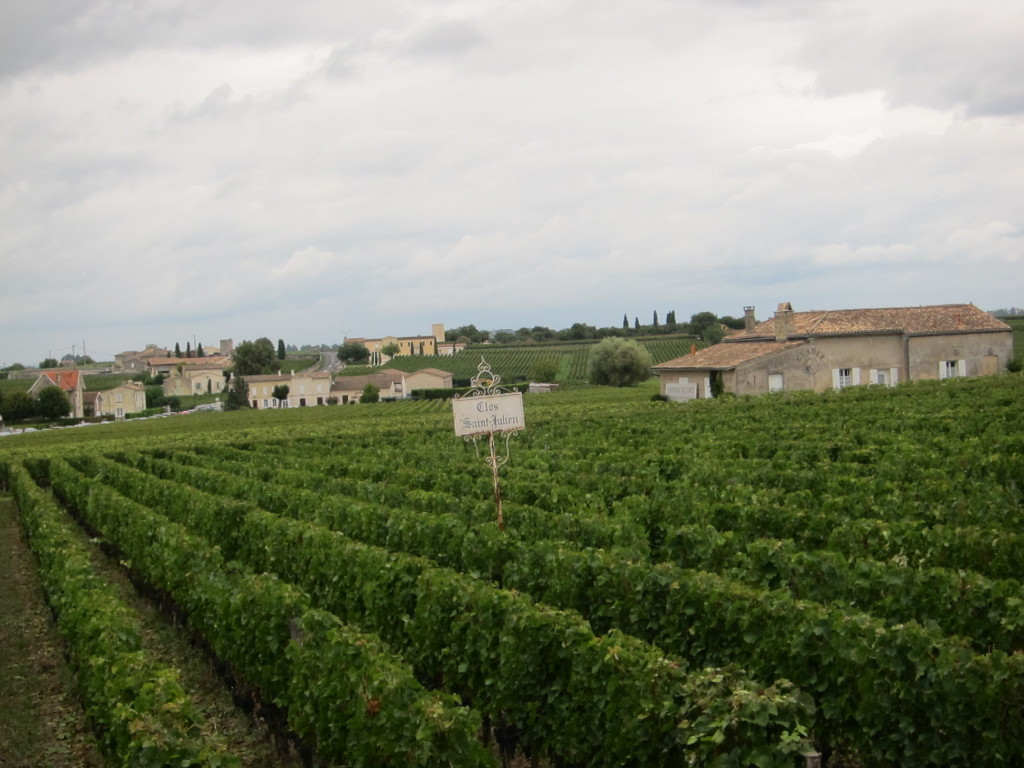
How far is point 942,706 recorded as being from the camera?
605 cm

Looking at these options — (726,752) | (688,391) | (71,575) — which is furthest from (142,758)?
(688,391)

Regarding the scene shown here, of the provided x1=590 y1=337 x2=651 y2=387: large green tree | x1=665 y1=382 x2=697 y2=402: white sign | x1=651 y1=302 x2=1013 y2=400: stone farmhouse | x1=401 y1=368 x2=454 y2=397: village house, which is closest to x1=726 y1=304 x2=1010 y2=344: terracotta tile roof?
x1=651 y1=302 x2=1013 y2=400: stone farmhouse

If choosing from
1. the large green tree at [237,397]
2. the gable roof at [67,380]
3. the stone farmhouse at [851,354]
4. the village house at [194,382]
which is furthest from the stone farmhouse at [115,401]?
the stone farmhouse at [851,354]

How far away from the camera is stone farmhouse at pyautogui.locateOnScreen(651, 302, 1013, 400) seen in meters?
47.3

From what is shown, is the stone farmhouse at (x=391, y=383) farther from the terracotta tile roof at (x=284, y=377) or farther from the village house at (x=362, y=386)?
the terracotta tile roof at (x=284, y=377)

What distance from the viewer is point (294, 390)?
125312mm

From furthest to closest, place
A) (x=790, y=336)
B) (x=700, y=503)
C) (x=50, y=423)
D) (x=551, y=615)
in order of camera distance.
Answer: (x=50, y=423) < (x=790, y=336) < (x=700, y=503) < (x=551, y=615)

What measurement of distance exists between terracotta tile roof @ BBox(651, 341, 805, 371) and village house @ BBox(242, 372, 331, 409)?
7957 centimetres

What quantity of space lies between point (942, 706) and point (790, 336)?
4574cm

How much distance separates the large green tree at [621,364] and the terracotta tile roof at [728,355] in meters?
36.0

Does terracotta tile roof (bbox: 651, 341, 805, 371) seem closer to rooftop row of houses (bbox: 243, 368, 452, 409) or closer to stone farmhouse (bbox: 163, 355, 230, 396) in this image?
rooftop row of houses (bbox: 243, 368, 452, 409)

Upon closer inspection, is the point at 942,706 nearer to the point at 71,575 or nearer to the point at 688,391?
the point at 71,575

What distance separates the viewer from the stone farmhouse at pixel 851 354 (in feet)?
155

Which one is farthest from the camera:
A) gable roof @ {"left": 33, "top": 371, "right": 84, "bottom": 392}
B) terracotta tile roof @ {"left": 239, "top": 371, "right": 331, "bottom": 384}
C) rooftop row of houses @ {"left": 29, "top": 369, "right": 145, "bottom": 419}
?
terracotta tile roof @ {"left": 239, "top": 371, "right": 331, "bottom": 384}
